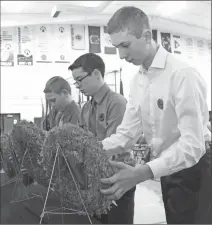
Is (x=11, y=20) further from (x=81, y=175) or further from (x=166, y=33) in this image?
(x=81, y=175)

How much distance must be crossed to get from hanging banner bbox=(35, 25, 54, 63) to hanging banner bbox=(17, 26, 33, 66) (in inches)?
5.8

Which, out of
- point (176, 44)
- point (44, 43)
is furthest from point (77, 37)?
point (176, 44)

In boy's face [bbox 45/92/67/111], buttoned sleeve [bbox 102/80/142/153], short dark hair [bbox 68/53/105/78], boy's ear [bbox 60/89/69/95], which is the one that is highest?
short dark hair [bbox 68/53/105/78]

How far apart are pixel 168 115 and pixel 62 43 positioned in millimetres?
5674

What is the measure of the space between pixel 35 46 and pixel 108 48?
156 centimetres

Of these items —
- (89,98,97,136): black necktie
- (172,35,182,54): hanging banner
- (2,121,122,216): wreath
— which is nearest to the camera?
(2,121,122,216): wreath

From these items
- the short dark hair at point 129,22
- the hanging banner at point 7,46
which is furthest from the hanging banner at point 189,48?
the short dark hair at point 129,22

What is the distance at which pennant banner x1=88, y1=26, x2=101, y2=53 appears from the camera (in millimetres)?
6797

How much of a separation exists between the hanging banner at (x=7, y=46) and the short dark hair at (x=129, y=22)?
551 cm

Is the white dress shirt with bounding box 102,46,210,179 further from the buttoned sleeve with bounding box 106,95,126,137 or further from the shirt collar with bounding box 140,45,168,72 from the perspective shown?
the buttoned sleeve with bounding box 106,95,126,137

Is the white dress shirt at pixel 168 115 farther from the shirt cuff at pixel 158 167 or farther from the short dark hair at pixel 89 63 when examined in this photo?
the short dark hair at pixel 89 63

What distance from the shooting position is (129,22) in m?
1.19

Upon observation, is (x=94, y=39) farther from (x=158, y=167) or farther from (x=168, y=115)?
(x=158, y=167)

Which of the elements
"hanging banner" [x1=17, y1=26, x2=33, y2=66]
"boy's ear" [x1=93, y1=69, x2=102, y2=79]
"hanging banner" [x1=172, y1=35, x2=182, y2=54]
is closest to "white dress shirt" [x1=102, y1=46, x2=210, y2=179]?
"boy's ear" [x1=93, y1=69, x2=102, y2=79]
